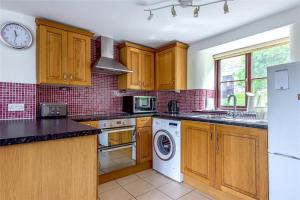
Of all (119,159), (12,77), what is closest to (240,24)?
(119,159)

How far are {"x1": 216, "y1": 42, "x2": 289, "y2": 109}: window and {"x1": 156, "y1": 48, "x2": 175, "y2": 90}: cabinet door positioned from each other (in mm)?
835

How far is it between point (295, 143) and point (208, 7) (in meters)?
1.48

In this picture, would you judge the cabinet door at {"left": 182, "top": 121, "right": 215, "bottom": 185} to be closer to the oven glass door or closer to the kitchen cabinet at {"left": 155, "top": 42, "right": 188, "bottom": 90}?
the oven glass door

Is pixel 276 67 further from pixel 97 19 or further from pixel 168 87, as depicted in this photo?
pixel 97 19

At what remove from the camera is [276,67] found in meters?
1.49

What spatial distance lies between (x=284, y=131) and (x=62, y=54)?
8.19ft

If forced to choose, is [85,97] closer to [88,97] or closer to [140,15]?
[88,97]

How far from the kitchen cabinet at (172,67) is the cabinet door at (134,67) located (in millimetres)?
402

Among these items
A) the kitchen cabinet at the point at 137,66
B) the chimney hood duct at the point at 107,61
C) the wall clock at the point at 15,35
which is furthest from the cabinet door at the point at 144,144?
the wall clock at the point at 15,35

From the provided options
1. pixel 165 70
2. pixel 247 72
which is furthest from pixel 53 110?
pixel 247 72

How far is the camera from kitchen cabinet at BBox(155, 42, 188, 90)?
2889mm

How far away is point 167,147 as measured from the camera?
103 inches

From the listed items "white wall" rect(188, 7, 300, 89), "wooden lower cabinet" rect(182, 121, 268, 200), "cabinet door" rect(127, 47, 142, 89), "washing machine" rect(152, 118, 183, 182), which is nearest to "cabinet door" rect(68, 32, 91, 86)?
"cabinet door" rect(127, 47, 142, 89)

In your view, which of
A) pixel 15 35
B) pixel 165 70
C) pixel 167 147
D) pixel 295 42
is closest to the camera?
pixel 295 42
